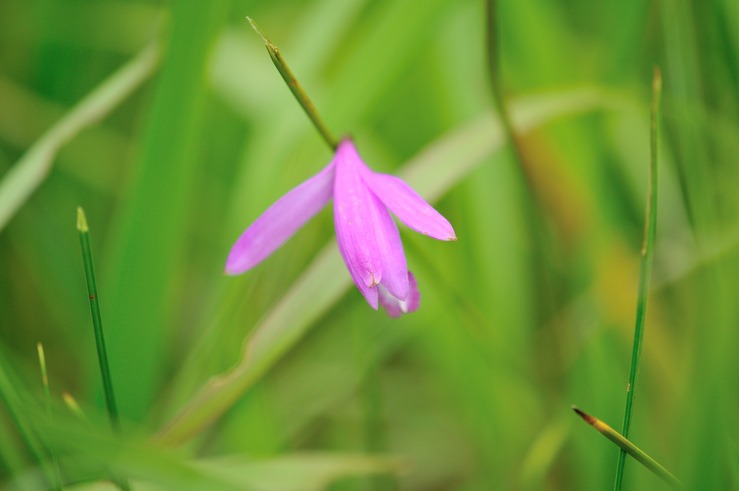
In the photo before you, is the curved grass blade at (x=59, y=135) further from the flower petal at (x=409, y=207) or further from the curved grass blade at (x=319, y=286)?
the flower petal at (x=409, y=207)

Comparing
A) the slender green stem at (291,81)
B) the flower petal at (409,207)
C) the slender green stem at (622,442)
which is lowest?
the slender green stem at (622,442)

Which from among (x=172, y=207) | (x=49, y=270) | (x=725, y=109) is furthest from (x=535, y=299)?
(x=49, y=270)

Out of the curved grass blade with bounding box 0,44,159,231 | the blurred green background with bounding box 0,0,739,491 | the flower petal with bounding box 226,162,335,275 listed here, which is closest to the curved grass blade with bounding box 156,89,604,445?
the blurred green background with bounding box 0,0,739,491

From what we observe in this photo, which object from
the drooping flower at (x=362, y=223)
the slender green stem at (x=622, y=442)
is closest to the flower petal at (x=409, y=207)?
the drooping flower at (x=362, y=223)

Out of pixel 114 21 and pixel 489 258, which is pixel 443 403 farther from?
Result: pixel 114 21

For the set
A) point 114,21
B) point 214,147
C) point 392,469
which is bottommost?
point 392,469
